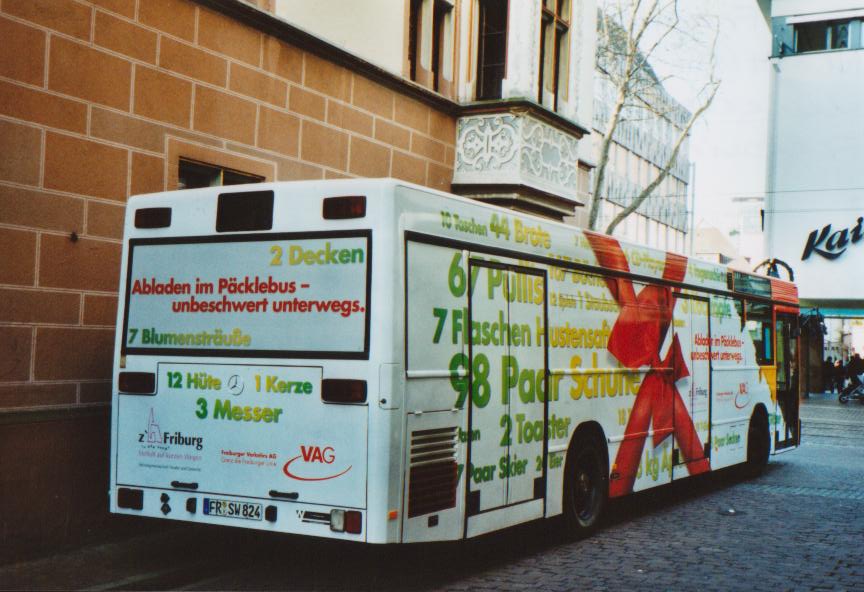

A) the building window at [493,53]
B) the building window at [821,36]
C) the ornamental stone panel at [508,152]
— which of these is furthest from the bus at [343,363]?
the building window at [821,36]

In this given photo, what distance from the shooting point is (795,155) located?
38812 millimetres

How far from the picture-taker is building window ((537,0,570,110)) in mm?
Result: 14984

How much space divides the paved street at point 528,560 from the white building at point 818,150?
29.6 metres

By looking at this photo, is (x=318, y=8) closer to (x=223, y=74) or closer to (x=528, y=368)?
(x=223, y=74)

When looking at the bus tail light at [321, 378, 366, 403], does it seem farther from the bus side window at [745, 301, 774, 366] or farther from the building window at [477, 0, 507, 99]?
the building window at [477, 0, 507, 99]

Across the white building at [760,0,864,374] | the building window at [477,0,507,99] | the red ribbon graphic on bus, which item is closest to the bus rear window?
the red ribbon graphic on bus

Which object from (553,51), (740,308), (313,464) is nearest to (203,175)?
(313,464)

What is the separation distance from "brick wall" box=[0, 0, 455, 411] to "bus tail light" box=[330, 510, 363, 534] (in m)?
2.94

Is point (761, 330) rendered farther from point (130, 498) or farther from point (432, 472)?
point (130, 498)

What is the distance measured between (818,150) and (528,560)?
34120 mm

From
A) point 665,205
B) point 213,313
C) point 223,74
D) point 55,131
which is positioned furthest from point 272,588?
point 665,205

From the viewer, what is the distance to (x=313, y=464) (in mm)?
6586

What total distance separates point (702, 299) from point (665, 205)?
158 ft

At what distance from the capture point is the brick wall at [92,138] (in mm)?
7922
